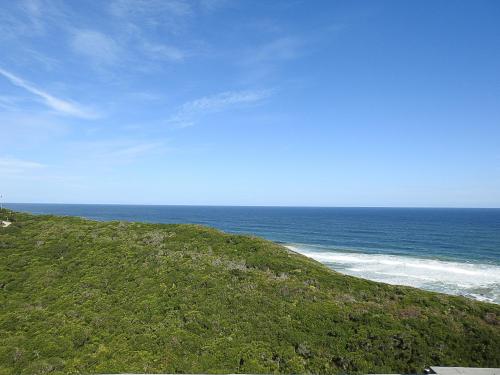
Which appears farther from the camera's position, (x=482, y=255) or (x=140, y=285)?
(x=482, y=255)

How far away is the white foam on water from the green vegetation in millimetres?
23362

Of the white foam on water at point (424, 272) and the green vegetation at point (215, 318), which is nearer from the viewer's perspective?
the green vegetation at point (215, 318)

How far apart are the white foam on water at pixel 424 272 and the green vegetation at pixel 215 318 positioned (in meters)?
23.4

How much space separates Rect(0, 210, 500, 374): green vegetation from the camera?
645 inches

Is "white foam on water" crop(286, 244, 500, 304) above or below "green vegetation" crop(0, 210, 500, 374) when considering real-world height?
below

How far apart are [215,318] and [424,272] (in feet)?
148

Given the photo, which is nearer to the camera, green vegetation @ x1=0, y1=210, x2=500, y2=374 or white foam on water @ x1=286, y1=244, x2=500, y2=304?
green vegetation @ x1=0, y1=210, x2=500, y2=374

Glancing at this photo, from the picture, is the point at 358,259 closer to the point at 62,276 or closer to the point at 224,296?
the point at 224,296

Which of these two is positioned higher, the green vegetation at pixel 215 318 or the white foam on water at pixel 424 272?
the green vegetation at pixel 215 318

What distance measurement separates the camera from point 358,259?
64.4 m

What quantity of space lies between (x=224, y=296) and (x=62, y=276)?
44.1ft

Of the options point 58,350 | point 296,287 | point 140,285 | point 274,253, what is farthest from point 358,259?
point 58,350

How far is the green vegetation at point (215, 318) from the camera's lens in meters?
16.4

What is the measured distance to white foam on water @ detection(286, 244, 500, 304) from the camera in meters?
43.1
